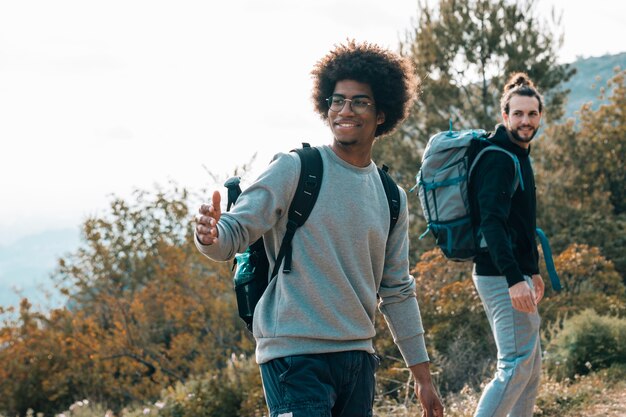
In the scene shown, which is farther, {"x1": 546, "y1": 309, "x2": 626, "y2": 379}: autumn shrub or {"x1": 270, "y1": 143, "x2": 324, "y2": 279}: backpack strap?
{"x1": 546, "y1": 309, "x2": 626, "y2": 379}: autumn shrub

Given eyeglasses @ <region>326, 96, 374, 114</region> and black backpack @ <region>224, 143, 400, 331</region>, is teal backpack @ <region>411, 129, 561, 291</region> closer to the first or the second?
eyeglasses @ <region>326, 96, 374, 114</region>

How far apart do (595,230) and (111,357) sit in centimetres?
796

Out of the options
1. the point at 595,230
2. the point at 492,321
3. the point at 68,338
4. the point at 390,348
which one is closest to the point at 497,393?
the point at 492,321

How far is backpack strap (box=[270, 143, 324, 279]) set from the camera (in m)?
2.77

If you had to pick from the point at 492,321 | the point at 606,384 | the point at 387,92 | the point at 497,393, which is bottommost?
the point at 606,384

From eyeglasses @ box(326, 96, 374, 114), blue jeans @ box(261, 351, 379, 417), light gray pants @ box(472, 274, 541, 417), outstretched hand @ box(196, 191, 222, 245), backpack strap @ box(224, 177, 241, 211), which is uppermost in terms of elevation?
eyeglasses @ box(326, 96, 374, 114)

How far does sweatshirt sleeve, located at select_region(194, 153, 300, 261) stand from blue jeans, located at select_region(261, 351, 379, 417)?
15.8 inches

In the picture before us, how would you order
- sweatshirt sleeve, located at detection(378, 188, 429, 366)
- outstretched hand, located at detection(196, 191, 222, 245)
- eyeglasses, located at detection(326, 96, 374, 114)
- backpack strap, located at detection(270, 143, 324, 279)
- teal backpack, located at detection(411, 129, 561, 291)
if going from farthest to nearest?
teal backpack, located at detection(411, 129, 561, 291) < sweatshirt sleeve, located at detection(378, 188, 429, 366) < eyeglasses, located at detection(326, 96, 374, 114) < backpack strap, located at detection(270, 143, 324, 279) < outstretched hand, located at detection(196, 191, 222, 245)

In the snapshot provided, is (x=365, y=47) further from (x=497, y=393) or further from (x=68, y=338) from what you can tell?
(x=68, y=338)

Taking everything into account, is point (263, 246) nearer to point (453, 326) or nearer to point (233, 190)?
point (233, 190)

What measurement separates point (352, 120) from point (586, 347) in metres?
5.20

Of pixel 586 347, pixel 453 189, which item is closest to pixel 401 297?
pixel 453 189

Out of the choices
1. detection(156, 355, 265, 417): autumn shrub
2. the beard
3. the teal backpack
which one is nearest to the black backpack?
the teal backpack

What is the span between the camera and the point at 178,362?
10.7 metres
